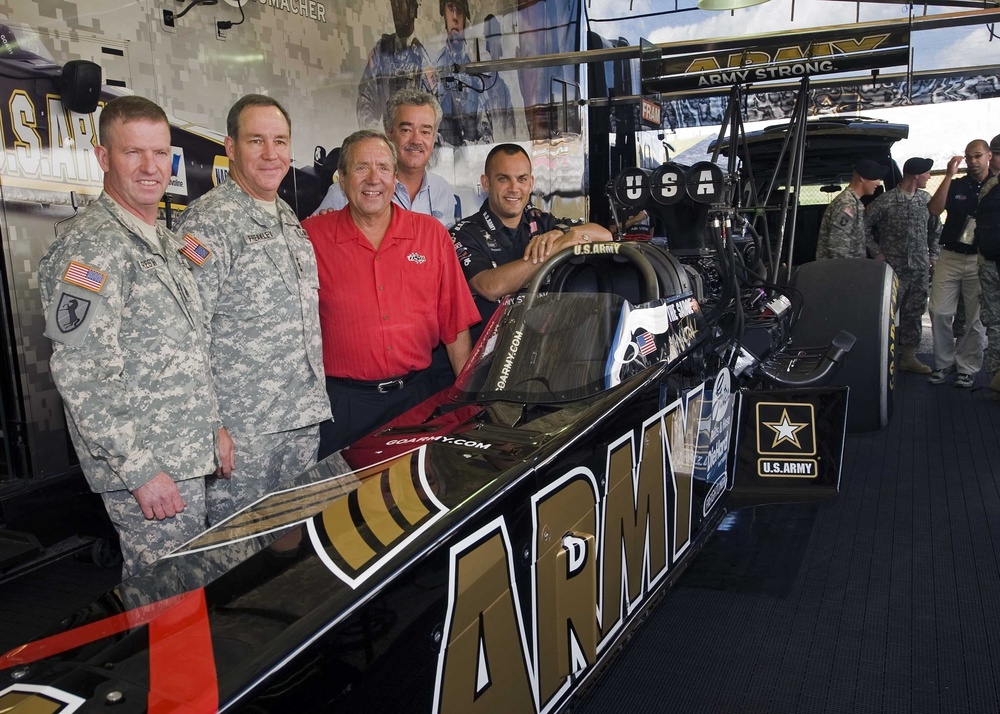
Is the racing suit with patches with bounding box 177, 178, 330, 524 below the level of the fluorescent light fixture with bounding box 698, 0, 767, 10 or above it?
below

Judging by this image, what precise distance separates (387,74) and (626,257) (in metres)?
2.99

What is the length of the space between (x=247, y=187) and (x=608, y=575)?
5.03 feet

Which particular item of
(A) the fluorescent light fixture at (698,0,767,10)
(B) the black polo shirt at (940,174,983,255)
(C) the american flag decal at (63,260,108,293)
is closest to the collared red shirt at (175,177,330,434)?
(C) the american flag decal at (63,260,108,293)

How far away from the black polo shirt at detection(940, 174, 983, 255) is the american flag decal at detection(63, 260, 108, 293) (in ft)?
19.8

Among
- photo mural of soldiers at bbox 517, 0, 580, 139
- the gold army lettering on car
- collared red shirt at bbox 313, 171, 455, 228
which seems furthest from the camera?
photo mural of soldiers at bbox 517, 0, 580, 139

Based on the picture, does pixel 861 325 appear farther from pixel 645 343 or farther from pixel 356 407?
pixel 356 407

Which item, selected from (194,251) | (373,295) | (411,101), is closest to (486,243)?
(411,101)

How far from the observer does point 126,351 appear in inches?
77.5

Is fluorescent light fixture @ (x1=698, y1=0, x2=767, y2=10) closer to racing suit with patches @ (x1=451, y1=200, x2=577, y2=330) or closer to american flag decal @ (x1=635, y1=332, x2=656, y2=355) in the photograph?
racing suit with patches @ (x1=451, y1=200, x2=577, y2=330)

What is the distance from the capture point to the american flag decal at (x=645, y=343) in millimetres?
2508

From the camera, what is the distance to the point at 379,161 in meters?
2.66

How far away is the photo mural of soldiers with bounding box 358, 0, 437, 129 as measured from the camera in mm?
5035

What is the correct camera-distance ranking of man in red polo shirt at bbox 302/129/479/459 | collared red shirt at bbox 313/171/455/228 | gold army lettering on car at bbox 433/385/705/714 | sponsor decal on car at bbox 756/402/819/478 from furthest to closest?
1. collared red shirt at bbox 313/171/455/228
2. sponsor decal on car at bbox 756/402/819/478
3. man in red polo shirt at bbox 302/129/479/459
4. gold army lettering on car at bbox 433/385/705/714

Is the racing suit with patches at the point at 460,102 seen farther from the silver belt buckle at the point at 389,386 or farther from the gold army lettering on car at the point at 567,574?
the gold army lettering on car at the point at 567,574
